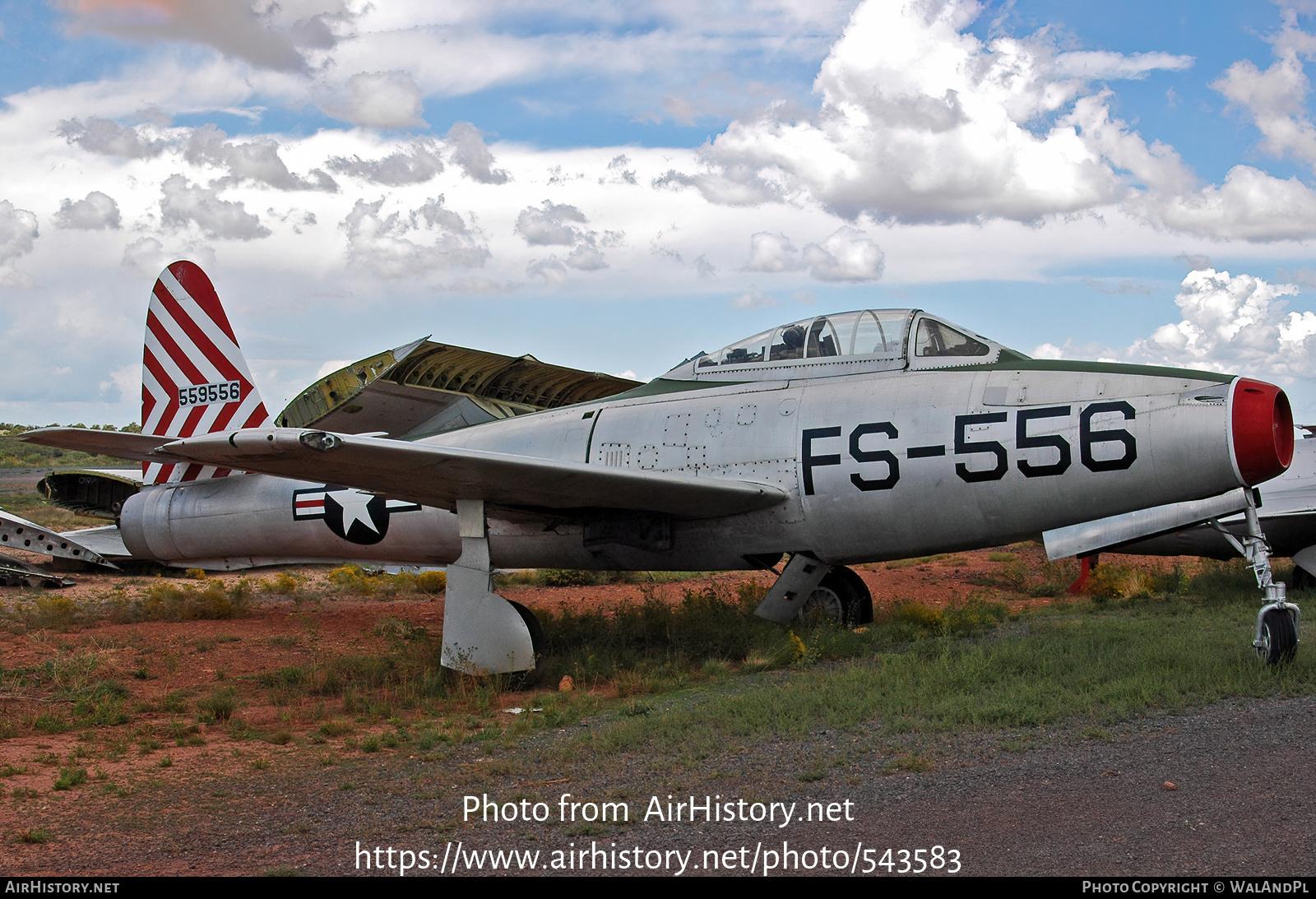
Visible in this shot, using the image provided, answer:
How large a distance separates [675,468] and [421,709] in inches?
127

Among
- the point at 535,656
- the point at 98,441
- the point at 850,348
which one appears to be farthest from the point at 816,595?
the point at 98,441

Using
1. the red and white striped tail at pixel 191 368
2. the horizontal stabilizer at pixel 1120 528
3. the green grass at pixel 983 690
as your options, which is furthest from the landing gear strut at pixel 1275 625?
the red and white striped tail at pixel 191 368

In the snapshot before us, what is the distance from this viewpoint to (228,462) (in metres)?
7.95

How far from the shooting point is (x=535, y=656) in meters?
8.73

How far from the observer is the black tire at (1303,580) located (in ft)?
40.5

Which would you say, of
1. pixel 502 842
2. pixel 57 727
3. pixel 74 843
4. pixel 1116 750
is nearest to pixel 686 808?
pixel 502 842

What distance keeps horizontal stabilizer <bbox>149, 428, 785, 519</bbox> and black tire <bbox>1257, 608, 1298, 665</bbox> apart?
3842mm

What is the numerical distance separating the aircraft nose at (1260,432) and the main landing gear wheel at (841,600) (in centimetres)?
414

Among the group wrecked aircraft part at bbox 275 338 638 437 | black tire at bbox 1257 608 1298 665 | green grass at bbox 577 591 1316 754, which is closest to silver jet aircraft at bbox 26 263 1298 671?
black tire at bbox 1257 608 1298 665

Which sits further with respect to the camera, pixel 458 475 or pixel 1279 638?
pixel 458 475

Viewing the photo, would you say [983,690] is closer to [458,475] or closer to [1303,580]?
[458,475]

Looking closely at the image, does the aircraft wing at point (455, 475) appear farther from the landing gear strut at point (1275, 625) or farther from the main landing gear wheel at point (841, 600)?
the landing gear strut at point (1275, 625)

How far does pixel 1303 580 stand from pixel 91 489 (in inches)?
658
